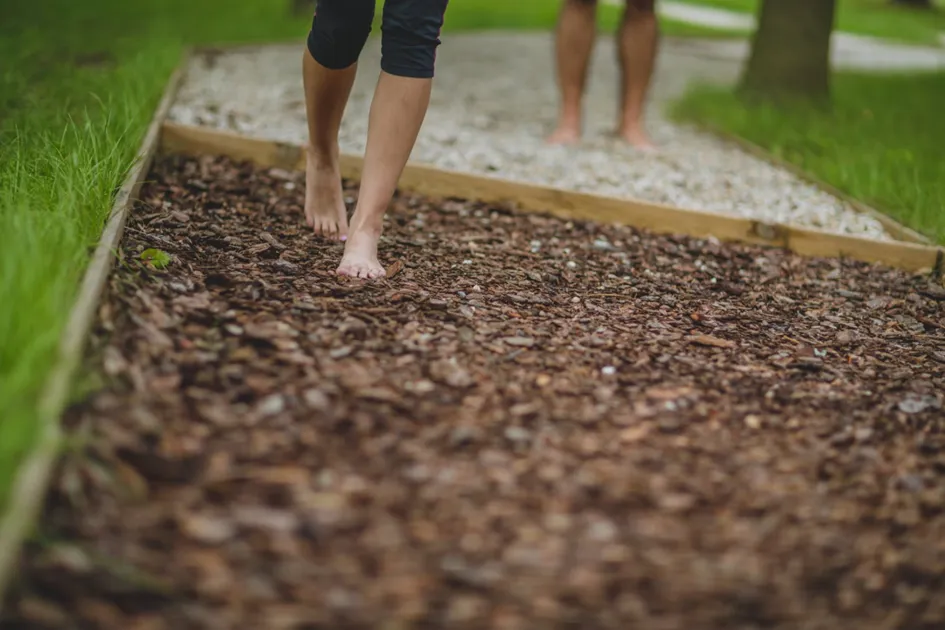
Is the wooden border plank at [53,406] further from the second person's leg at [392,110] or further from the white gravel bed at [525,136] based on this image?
the white gravel bed at [525,136]

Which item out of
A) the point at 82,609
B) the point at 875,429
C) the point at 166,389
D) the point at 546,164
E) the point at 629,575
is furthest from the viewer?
the point at 546,164

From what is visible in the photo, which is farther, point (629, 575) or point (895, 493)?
point (895, 493)

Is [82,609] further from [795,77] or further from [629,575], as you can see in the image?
[795,77]

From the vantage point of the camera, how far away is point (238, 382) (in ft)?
5.46

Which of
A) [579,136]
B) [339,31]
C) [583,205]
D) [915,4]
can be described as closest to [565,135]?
[579,136]

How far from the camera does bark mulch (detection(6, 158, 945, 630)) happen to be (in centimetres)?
124

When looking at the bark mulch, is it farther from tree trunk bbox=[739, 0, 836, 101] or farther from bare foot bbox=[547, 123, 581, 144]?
tree trunk bbox=[739, 0, 836, 101]

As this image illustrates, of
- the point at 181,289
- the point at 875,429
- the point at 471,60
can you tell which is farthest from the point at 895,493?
the point at 471,60

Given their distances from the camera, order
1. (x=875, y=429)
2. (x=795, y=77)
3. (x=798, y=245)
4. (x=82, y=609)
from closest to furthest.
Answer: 1. (x=82, y=609)
2. (x=875, y=429)
3. (x=798, y=245)
4. (x=795, y=77)

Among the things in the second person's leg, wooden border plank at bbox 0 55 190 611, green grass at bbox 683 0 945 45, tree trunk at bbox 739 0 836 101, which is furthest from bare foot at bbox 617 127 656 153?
green grass at bbox 683 0 945 45

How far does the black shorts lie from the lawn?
636 mm

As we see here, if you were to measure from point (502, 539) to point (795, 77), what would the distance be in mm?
4526

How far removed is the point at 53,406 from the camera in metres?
1.35

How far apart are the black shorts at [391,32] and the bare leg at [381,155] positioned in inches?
1.5
